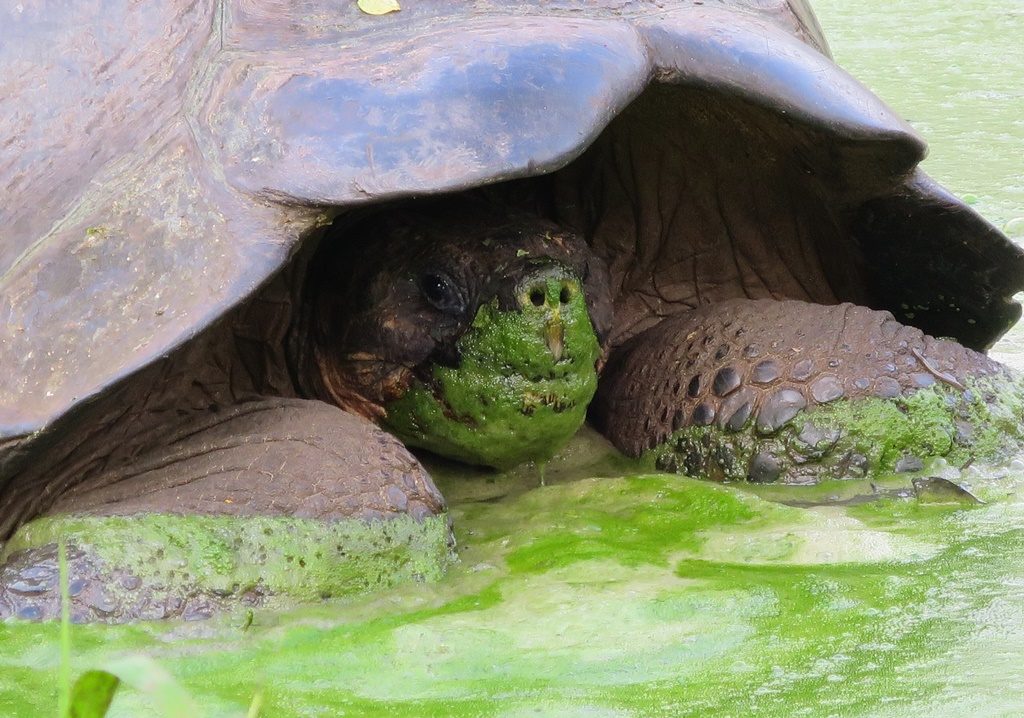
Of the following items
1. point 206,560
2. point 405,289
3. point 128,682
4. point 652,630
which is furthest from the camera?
point 405,289

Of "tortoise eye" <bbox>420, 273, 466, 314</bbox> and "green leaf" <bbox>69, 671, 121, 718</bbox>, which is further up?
"green leaf" <bbox>69, 671, 121, 718</bbox>

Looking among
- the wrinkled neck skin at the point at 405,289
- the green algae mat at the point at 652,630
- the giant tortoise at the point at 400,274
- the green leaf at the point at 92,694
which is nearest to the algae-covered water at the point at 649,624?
the green algae mat at the point at 652,630

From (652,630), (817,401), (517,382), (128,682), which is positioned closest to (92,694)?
(128,682)

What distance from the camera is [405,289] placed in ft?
8.94

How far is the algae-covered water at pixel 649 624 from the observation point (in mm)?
1759

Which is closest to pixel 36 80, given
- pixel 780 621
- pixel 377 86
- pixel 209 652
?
pixel 377 86

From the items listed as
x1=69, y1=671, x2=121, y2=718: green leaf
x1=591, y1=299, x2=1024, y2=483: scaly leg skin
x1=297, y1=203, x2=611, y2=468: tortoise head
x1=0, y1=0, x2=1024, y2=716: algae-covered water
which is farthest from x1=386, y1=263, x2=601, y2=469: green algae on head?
x1=69, y1=671, x2=121, y2=718: green leaf

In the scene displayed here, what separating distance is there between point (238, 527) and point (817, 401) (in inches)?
43.9

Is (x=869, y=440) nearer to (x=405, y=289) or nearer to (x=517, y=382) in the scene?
(x=517, y=382)

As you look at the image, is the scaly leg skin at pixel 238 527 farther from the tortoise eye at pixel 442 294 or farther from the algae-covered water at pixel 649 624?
the tortoise eye at pixel 442 294

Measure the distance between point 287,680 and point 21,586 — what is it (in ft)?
1.68

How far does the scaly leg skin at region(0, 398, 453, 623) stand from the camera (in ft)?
7.08

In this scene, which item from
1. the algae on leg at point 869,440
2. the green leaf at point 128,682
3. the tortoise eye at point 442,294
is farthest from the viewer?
the algae on leg at point 869,440

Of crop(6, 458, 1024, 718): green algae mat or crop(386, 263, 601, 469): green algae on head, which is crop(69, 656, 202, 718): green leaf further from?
crop(386, 263, 601, 469): green algae on head
